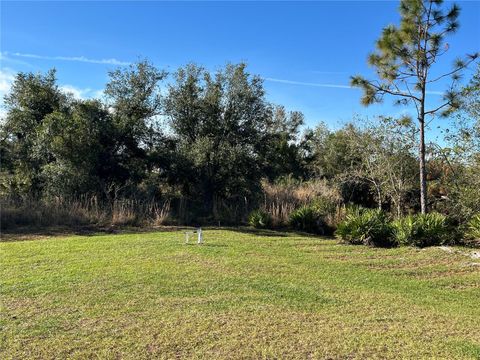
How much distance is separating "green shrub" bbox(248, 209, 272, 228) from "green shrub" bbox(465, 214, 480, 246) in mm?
5338

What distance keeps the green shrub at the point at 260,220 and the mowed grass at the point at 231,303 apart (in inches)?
161

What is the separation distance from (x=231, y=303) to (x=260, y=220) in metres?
7.86

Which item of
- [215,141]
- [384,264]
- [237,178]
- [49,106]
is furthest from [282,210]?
[49,106]

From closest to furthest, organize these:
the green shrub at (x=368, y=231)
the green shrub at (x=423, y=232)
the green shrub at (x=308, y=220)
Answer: the green shrub at (x=423, y=232) → the green shrub at (x=368, y=231) → the green shrub at (x=308, y=220)

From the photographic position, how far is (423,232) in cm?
946

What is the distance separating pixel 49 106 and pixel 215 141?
6.00m

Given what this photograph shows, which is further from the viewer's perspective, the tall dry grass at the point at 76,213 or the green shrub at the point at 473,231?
the tall dry grass at the point at 76,213

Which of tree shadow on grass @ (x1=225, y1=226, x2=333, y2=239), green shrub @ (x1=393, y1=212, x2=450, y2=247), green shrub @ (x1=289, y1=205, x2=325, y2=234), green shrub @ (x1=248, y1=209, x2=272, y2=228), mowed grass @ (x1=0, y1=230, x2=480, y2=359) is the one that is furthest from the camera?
green shrub @ (x1=248, y1=209, x2=272, y2=228)

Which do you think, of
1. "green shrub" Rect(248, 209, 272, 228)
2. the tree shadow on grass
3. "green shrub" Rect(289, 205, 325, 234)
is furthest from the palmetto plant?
"green shrub" Rect(248, 209, 272, 228)

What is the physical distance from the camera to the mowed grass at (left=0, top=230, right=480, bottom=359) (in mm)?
3738

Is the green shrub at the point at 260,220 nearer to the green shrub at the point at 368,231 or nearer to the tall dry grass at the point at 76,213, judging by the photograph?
the tall dry grass at the point at 76,213

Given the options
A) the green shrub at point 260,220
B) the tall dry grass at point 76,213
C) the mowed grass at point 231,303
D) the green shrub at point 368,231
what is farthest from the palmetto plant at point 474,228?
the tall dry grass at point 76,213

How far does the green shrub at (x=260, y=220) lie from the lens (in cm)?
1283

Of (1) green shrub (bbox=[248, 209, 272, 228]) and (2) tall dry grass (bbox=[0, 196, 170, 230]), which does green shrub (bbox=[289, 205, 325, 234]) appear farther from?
(2) tall dry grass (bbox=[0, 196, 170, 230])
